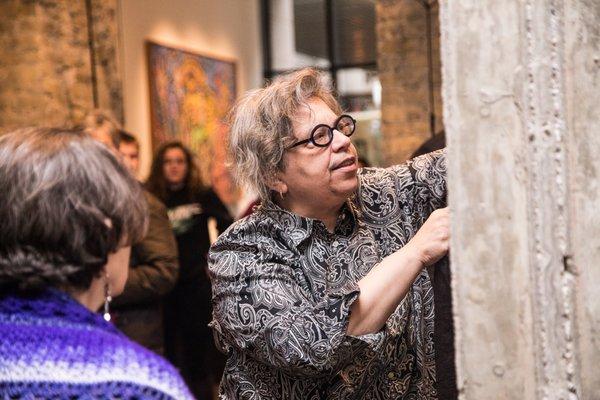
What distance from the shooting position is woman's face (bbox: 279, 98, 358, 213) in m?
1.98

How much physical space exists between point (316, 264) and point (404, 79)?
18.3ft

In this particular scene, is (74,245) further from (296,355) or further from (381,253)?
(381,253)

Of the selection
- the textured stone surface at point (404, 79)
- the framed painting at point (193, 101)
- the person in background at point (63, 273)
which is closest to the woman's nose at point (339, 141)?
the person in background at point (63, 273)

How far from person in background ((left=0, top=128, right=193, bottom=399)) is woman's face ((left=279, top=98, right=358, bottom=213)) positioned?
0.68 meters

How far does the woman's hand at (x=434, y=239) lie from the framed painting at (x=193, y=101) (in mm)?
6243

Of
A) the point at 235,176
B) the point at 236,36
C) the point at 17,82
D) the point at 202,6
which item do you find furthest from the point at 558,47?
the point at 236,36

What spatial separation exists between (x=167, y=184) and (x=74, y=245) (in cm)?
395

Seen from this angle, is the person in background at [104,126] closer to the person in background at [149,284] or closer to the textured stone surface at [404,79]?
the person in background at [149,284]

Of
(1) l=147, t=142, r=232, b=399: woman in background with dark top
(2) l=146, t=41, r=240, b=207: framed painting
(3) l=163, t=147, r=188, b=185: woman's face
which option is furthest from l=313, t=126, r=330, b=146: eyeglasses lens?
(2) l=146, t=41, r=240, b=207: framed painting

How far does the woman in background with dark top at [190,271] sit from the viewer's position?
4.88 meters

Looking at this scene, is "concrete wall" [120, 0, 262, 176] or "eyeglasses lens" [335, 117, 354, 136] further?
"concrete wall" [120, 0, 262, 176]

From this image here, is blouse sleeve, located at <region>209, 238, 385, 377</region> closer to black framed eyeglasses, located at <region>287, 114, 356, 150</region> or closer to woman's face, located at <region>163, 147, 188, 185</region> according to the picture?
black framed eyeglasses, located at <region>287, 114, 356, 150</region>

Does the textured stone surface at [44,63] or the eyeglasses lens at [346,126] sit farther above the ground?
the textured stone surface at [44,63]

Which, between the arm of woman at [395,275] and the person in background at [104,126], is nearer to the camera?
the arm of woman at [395,275]
